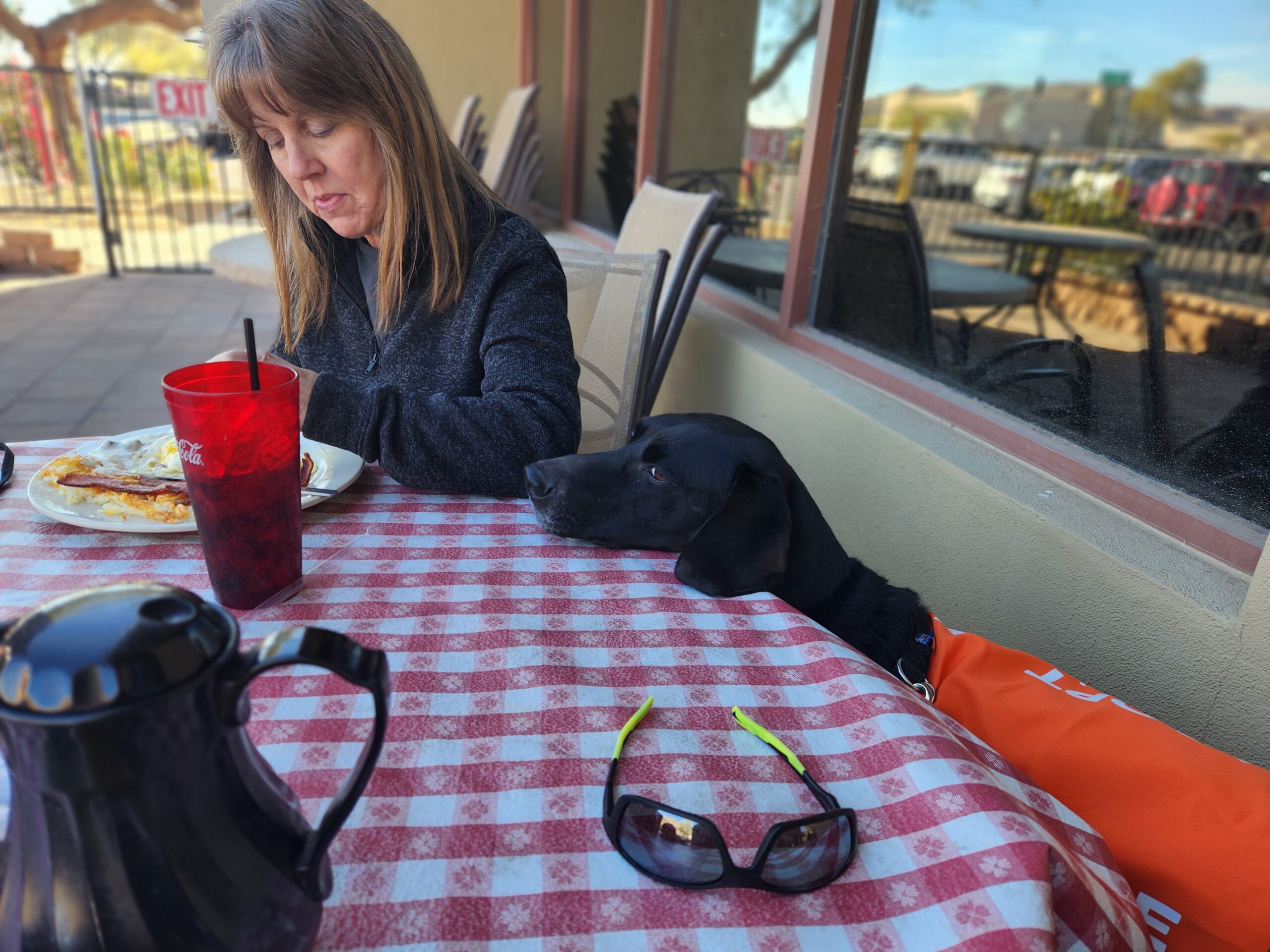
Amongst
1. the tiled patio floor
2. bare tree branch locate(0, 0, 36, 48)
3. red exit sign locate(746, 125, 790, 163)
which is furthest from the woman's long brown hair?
bare tree branch locate(0, 0, 36, 48)

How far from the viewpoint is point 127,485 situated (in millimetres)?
1119

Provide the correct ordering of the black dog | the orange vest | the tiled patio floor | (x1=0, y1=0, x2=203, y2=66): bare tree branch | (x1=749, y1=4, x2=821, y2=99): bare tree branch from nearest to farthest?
1. the orange vest
2. the black dog
3. (x1=749, y1=4, x2=821, y2=99): bare tree branch
4. the tiled patio floor
5. (x1=0, y1=0, x2=203, y2=66): bare tree branch

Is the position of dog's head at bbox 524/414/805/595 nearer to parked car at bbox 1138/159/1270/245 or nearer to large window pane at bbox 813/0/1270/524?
large window pane at bbox 813/0/1270/524

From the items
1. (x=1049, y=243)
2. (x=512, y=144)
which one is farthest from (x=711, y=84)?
(x=1049, y=243)

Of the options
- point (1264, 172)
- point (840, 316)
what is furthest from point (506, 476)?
point (1264, 172)

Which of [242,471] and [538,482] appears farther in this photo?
[538,482]

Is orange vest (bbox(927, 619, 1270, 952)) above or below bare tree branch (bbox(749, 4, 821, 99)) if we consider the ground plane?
below

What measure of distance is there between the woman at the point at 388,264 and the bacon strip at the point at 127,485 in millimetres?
207

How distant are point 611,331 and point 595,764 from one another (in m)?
1.65

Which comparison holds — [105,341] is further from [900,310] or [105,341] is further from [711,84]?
[900,310]

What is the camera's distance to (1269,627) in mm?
1074

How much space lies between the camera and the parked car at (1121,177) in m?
7.52

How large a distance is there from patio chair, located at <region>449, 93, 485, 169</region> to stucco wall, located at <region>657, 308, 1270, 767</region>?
3003 mm

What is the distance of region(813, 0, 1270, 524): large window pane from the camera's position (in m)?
1.72
